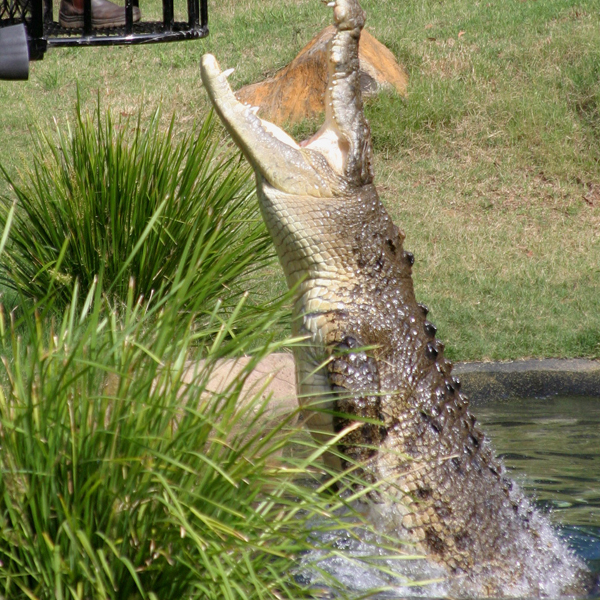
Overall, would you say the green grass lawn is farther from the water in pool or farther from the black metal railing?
the black metal railing

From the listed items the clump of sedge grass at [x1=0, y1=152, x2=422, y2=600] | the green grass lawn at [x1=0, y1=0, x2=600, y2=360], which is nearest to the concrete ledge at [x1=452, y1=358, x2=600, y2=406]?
the green grass lawn at [x1=0, y1=0, x2=600, y2=360]

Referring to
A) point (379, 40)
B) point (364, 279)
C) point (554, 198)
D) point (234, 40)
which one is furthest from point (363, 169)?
point (234, 40)

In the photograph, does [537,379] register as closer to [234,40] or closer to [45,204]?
[45,204]

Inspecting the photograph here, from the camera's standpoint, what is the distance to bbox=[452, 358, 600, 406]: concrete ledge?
209 inches

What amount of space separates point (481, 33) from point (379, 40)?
1.29 m

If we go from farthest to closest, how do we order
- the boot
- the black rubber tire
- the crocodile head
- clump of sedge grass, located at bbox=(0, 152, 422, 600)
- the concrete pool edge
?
the concrete pool edge
the boot
the crocodile head
the black rubber tire
clump of sedge grass, located at bbox=(0, 152, 422, 600)

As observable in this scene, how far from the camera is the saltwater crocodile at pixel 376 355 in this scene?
3021 mm

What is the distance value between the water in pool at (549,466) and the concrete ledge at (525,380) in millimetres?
56

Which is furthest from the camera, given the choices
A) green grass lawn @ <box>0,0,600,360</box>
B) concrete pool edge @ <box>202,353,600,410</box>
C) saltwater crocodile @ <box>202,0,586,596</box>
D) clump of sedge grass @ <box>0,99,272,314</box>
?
green grass lawn @ <box>0,0,600,360</box>

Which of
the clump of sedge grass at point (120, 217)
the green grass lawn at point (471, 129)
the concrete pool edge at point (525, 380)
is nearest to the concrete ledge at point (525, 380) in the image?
the concrete pool edge at point (525, 380)

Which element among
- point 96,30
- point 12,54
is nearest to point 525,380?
point 96,30

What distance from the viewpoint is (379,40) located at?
1041 centimetres

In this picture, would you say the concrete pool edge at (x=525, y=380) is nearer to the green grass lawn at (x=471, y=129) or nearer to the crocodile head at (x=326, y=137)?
the green grass lawn at (x=471, y=129)

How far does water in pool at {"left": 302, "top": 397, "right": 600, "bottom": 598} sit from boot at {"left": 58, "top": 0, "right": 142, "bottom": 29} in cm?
301
